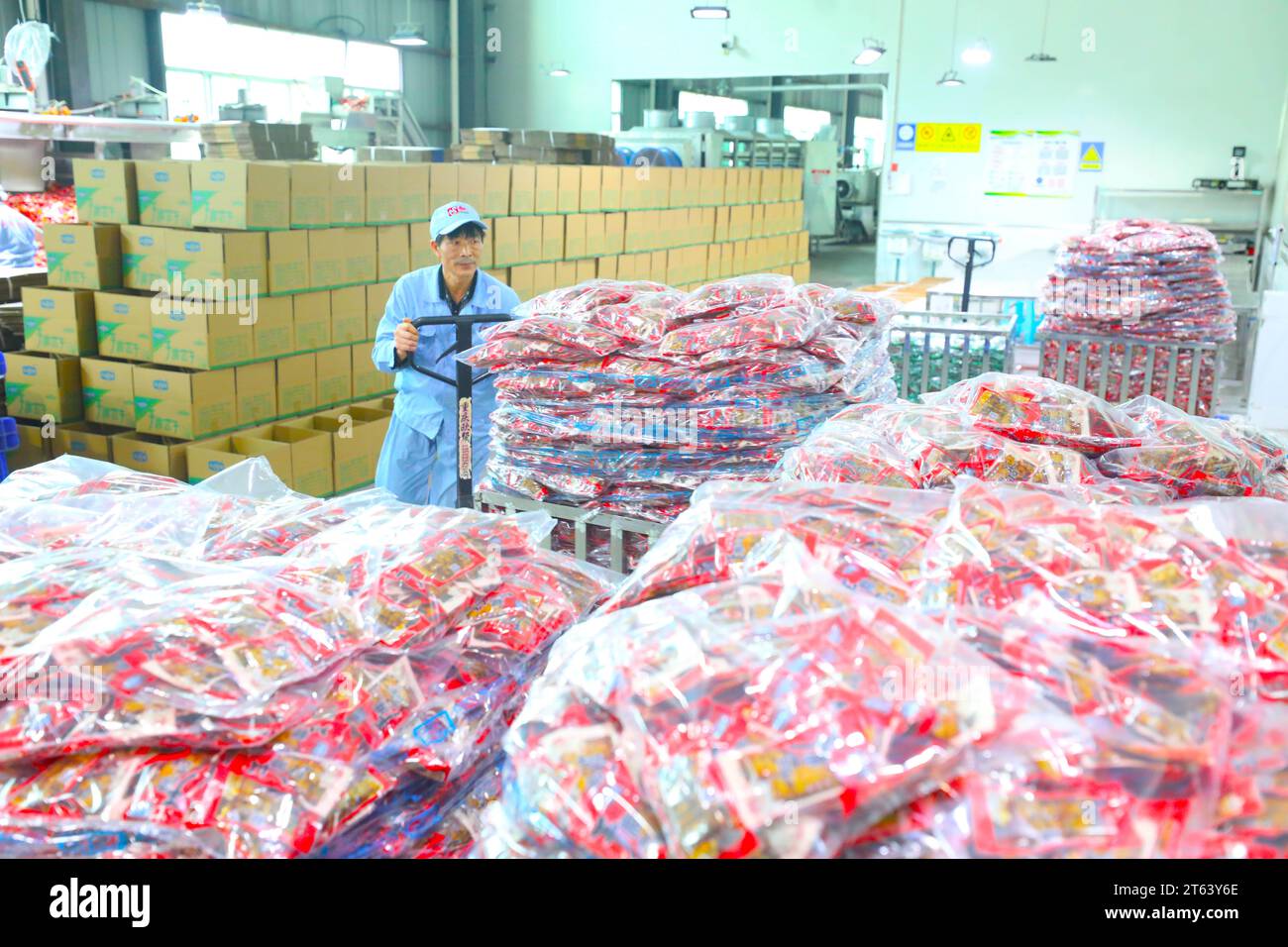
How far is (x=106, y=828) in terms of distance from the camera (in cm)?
103

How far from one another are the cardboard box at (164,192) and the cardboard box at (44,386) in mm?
887

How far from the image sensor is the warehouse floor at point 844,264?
1528 cm

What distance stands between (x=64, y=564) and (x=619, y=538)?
1.57 m

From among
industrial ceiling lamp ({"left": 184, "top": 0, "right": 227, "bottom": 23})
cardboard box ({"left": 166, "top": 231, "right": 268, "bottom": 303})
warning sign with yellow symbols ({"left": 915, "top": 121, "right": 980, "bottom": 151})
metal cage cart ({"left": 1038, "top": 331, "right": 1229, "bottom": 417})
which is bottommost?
metal cage cart ({"left": 1038, "top": 331, "right": 1229, "bottom": 417})

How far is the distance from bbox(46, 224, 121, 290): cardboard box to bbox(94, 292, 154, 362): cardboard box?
98 millimetres

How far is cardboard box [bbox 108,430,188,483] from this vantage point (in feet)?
17.2

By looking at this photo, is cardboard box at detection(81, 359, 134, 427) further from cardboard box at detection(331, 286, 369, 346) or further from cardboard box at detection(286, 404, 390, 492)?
cardboard box at detection(331, 286, 369, 346)

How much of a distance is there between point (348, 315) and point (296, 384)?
538 millimetres

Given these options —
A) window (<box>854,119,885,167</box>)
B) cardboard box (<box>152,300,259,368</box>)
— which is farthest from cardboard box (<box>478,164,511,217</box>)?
window (<box>854,119,885,167</box>)

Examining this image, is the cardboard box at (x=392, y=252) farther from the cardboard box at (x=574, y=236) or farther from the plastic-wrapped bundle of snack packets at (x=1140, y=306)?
the plastic-wrapped bundle of snack packets at (x=1140, y=306)

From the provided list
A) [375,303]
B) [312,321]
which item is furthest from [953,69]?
[312,321]

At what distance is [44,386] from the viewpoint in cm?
551
